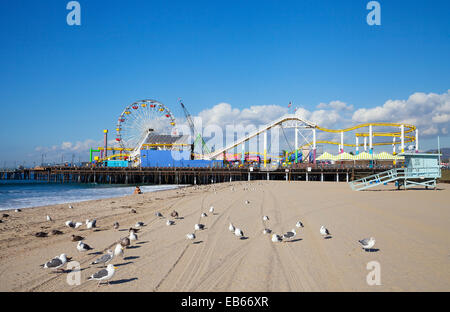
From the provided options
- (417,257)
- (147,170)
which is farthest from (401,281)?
(147,170)

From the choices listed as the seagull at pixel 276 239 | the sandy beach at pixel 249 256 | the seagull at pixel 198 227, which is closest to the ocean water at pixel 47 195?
the sandy beach at pixel 249 256

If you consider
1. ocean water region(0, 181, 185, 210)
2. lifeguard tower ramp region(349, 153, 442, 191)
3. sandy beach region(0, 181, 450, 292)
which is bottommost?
ocean water region(0, 181, 185, 210)

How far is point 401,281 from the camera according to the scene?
4555 mm

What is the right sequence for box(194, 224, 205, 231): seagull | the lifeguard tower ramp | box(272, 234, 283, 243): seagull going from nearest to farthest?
box(272, 234, 283, 243): seagull
box(194, 224, 205, 231): seagull
the lifeguard tower ramp

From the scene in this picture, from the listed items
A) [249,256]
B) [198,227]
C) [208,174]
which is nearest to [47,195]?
[198,227]

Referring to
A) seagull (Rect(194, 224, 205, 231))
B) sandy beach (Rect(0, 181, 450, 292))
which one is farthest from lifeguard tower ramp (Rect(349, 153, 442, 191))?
seagull (Rect(194, 224, 205, 231))

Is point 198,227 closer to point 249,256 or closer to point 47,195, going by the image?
point 249,256

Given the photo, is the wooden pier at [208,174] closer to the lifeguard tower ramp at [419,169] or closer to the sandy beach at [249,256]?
the lifeguard tower ramp at [419,169]

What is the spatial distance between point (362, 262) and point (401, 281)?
0.91 meters

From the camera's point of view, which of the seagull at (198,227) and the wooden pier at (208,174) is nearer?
the seagull at (198,227)

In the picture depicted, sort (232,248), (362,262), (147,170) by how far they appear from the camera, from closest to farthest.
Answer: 1. (362,262)
2. (232,248)
3. (147,170)

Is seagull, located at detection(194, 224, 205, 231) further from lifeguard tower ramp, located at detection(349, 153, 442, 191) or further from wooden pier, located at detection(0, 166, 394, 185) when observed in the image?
wooden pier, located at detection(0, 166, 394, 185)
